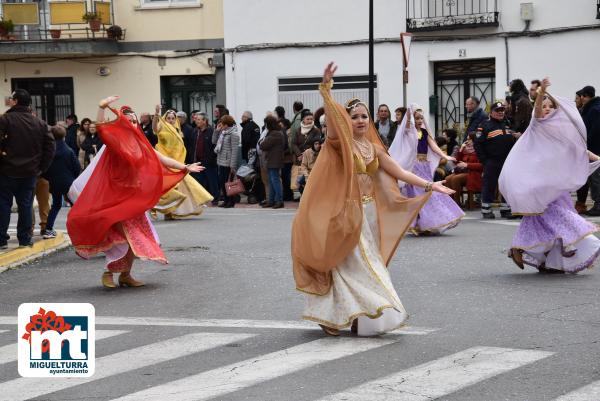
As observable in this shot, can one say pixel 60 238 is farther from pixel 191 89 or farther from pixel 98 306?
pixel 191 89

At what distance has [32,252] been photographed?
51.4 feet

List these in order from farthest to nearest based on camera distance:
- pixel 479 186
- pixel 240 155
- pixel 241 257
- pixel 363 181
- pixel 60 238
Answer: pixel 240 155, pixel 479 186, pixel 60 238, pixel 241 257, pixel 363 181

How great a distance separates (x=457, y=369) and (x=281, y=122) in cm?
1693

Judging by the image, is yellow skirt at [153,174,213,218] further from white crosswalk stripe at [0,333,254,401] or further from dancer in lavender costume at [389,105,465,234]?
white crosswalk stripe at [0,333,254,401]

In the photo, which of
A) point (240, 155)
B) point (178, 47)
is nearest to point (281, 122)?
point (240, 155)

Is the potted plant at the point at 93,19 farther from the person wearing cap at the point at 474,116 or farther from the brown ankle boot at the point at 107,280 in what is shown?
the brown ankle boot at the point at 107,280

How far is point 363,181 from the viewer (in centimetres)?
975

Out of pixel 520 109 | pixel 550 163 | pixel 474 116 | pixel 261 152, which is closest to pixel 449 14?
pixel 261 152

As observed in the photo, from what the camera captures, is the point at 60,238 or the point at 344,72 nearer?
the point at 60,238

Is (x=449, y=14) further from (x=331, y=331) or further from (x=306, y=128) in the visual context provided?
(x=331, y=331)

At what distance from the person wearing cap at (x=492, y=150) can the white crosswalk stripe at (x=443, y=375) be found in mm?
10912

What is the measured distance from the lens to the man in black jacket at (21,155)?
15.0m

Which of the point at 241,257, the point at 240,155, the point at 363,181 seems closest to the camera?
the point at 363,181

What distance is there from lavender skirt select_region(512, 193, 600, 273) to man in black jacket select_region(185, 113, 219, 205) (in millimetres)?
12961
